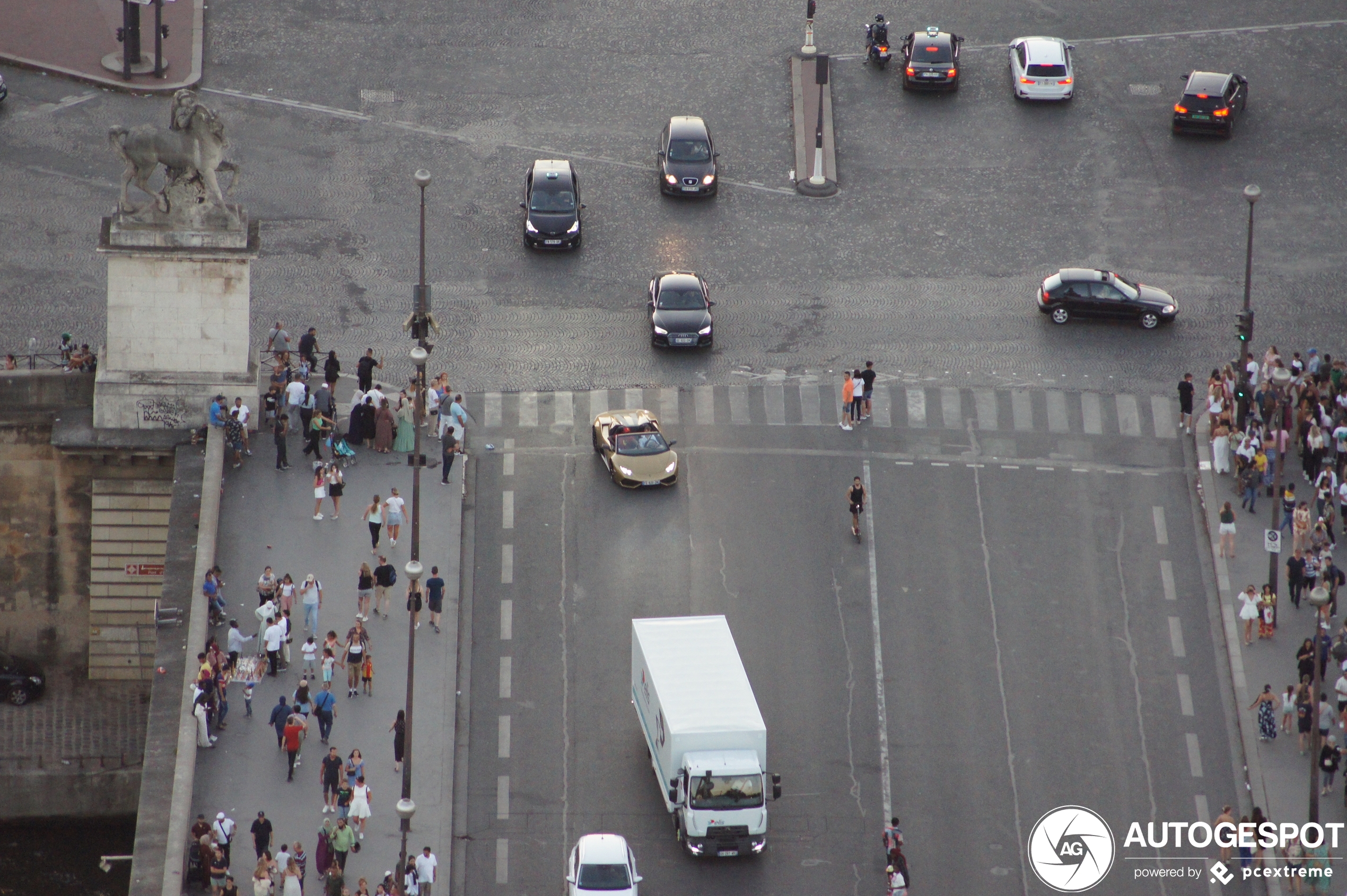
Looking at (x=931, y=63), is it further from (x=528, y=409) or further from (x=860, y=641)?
(x=860, y=641)

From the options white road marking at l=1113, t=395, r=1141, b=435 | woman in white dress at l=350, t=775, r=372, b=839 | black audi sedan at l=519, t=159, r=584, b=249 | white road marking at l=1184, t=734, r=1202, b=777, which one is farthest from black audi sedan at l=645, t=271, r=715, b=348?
woman in white dress at l=350, t=775, r=372, b=839

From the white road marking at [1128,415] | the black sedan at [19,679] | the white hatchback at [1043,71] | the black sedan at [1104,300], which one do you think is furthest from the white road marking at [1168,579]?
the black sedan at [19,679]

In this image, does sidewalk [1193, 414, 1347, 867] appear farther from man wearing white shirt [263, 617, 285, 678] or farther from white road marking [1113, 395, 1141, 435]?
man wearing white shirt [263, 617, 285, 678]

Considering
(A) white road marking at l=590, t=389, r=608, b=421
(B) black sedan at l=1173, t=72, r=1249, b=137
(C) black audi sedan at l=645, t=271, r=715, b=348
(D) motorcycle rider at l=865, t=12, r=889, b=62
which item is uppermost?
(D) motorcycle rider at l=865, t=12, r=889, b=62

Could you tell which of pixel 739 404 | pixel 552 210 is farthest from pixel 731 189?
pixel 739 404

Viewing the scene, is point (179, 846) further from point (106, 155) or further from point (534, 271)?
point (106, 155)

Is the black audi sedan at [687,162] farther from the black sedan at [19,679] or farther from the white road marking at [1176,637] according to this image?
the black sedan at [19,679]

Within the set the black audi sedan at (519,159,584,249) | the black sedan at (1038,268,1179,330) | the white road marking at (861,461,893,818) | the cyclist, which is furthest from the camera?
the black audi sedan at (519,159,584,249)
